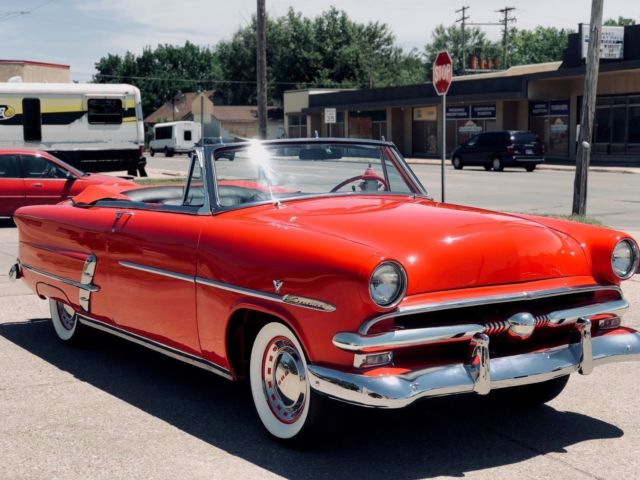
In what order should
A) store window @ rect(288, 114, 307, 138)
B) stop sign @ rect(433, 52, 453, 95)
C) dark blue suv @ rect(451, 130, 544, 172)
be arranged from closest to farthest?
stop sign @ rect(433, 52, 453, 95) → dark blue suv @ rect(451, 130, 544, 172) → store window @ rect(288, 114, 307, 138)

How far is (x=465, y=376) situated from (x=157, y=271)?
6.82ft

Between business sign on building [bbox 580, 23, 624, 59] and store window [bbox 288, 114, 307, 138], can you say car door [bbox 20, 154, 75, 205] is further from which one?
store window [bbox 288, 114, 307, 138]

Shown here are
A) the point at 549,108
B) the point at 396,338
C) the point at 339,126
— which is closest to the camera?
the point at 396,338

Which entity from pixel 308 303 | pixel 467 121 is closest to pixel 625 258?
pixel 308 303

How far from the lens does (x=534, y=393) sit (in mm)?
5184

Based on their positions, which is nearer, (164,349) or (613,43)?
(164,349)

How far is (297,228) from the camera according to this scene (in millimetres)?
4602

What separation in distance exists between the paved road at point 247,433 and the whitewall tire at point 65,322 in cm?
46

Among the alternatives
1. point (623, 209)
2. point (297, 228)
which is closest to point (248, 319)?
point (297, 228)

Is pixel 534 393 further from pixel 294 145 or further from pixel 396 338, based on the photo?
pixel 294 145

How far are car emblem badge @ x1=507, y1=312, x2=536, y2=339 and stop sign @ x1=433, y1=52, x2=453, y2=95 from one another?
9485mm

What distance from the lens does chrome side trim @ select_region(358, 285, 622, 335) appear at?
395cm

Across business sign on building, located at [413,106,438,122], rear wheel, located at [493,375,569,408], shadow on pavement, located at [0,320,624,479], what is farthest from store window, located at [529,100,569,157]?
rear wheel, located at [493,375,569,408]

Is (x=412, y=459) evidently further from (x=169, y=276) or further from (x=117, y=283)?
(x=117, y=283)
